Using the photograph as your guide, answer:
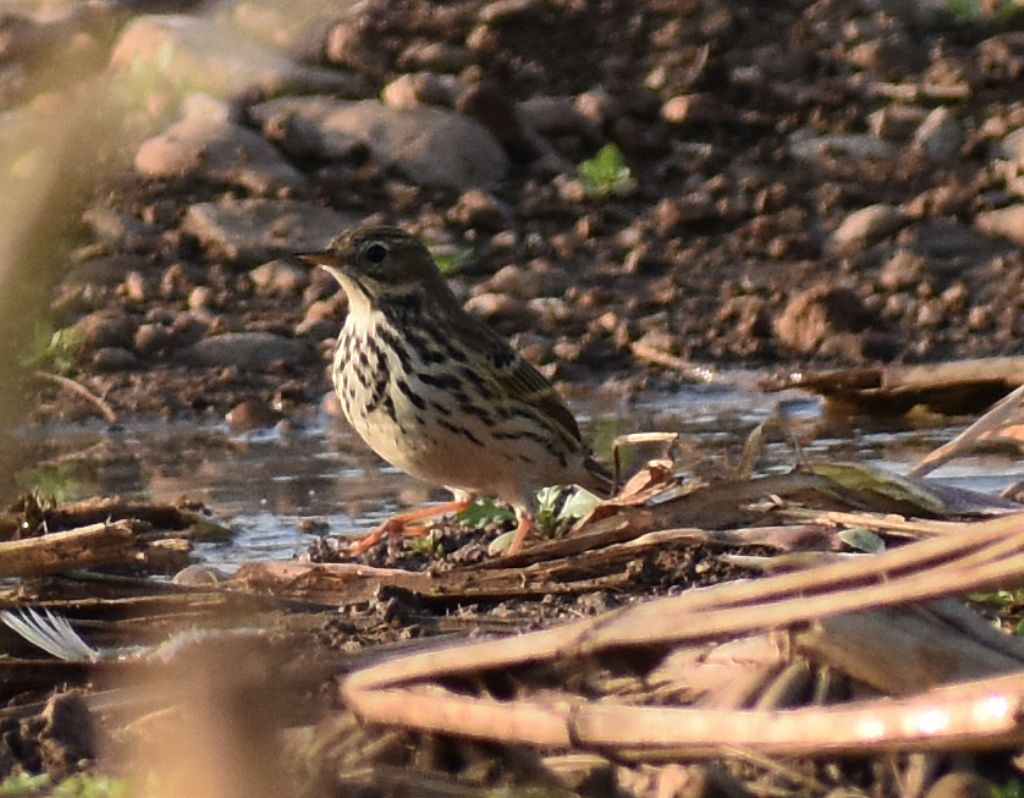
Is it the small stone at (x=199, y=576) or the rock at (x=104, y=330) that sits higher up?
the small stone at (x=199, y=576)

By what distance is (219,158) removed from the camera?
35.2 feet

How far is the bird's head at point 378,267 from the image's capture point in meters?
7.47

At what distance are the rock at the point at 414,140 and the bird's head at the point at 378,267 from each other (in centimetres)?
323

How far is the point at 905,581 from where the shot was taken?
3.01 metres

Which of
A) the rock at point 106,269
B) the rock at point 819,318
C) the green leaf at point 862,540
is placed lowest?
the rock at point 819,318

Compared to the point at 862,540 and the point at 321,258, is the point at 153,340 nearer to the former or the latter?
the point at 321,258

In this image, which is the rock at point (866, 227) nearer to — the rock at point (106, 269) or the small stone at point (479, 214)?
the small stone at point (479, 214)

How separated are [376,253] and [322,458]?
3.48 feet

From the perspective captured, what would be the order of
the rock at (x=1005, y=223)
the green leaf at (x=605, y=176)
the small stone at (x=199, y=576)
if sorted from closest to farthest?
the small stone at (x=199, y=576) < the rock at (x=1005, y=223) < the green leaf at (x=605, y=176)

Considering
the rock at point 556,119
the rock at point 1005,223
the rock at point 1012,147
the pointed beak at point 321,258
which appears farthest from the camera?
the rock at point 556,119

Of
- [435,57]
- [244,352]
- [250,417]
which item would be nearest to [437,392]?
[250,417]

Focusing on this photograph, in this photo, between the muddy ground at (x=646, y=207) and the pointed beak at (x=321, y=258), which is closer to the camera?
the pointed beak at (x=321, y=258)

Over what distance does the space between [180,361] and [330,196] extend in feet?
5.16

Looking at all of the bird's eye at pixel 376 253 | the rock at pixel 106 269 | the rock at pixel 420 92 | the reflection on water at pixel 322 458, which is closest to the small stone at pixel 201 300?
the rock at pixel 106 269
